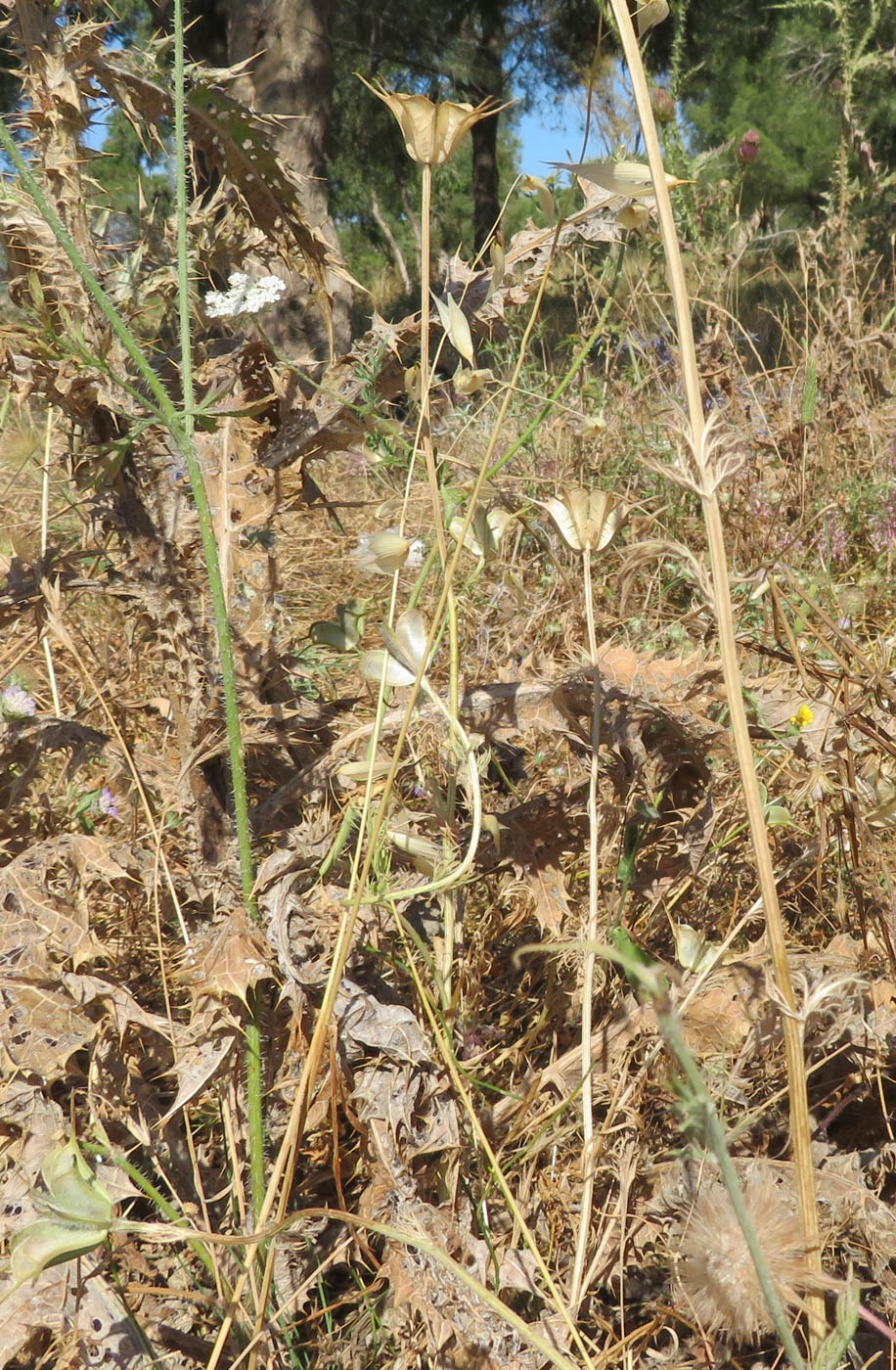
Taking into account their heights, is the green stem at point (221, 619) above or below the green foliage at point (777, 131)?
below

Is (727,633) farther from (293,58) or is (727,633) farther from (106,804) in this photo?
(293,58)

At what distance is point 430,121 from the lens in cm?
71

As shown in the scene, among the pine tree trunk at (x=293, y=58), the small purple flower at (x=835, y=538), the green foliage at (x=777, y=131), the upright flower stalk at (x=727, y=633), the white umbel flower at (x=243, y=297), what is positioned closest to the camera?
the upright flower stalk at (x=727, y=633)

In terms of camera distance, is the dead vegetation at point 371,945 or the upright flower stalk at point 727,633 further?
the dead vegetation at point 371,945

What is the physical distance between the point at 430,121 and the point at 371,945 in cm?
63

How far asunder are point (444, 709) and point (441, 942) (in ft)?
0.83

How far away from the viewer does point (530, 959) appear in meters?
1.06

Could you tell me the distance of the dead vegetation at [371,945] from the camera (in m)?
0.75

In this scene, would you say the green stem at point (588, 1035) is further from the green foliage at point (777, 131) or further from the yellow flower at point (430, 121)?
the green foliage at point (777, 131)

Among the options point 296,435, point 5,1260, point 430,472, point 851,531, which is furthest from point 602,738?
point 851,531

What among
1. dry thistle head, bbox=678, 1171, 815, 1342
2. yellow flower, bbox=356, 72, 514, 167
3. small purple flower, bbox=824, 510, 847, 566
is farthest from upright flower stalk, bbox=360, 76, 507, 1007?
small purple flower, bbox=824, 510, 847, 566

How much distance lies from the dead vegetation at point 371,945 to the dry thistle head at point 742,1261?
32mm

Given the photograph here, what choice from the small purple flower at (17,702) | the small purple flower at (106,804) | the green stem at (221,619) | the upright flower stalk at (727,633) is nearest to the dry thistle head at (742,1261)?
the upright flower stalk at (727,633)

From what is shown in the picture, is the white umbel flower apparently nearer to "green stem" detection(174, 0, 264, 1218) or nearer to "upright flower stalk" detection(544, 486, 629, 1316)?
"green stem" detection(174, 0, 264, 1218)
